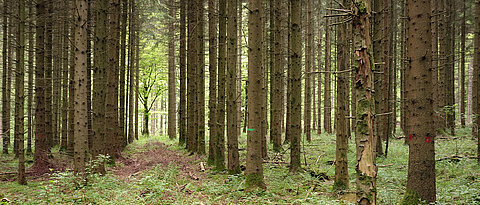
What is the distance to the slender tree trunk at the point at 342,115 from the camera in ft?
22.2

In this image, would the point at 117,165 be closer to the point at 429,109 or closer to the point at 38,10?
the point at 38,10

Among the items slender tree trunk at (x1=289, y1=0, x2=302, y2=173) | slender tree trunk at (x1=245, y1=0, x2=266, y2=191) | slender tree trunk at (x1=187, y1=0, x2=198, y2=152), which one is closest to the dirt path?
slender tree trunk at (x1=187, y1=0, x2=198, y2=152)

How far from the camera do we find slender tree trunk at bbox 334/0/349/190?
678cm

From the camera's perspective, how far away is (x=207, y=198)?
294 inches

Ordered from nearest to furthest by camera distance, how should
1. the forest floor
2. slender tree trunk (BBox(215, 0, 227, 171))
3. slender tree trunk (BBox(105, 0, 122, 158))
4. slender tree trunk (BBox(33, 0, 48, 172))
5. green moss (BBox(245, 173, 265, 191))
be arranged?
the forest floor
green moss (BBox(245, 173, 265, 191))
slender tree trunk (BBox(33, 0, 48, 172))
slender tree trunk (BBox(215, 0, 227, 171))
slender tree trunk (BBox(105, 0, 122, 158))

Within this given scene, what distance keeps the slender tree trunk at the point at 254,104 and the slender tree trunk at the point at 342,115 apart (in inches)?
73.0

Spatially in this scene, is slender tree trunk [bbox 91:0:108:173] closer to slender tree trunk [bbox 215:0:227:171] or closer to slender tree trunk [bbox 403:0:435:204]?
slender tree trunk [bbox 215:0:227:171]

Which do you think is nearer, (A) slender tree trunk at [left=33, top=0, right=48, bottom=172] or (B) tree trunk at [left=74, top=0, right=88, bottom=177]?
(B) tree trunk at [left=74, top=0, right=88, bottom=177]

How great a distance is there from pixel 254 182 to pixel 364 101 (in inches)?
165

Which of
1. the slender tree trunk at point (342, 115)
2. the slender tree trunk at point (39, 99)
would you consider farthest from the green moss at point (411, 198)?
the slender tree trunk at point (39, 99)

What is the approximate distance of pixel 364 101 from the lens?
4.09 meters

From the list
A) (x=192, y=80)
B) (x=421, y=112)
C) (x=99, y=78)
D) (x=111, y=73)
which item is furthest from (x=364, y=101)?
(x=192, y=80)

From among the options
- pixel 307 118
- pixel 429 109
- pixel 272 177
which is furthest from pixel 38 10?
pixel 307 118

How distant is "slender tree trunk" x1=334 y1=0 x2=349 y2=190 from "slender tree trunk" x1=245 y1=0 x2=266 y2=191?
1855mm
